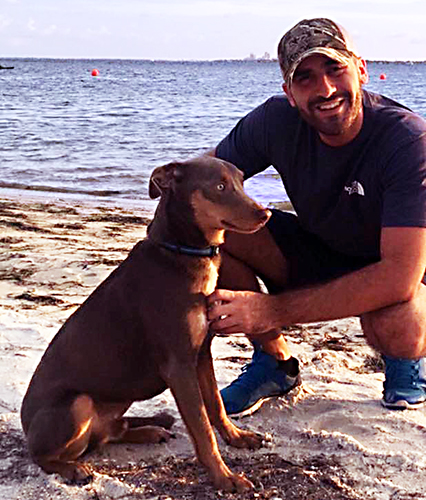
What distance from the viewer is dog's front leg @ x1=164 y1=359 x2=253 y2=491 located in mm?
3344

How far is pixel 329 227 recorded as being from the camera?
4.33 meters

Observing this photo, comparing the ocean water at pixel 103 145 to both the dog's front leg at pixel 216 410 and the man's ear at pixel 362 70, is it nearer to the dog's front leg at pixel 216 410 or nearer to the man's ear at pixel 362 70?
the man's ear at pixel 362 70

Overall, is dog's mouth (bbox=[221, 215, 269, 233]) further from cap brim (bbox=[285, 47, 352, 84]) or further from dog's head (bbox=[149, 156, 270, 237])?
cap brim (bbox=[285, 47, 352, 84])

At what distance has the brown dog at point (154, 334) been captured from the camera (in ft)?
11.1

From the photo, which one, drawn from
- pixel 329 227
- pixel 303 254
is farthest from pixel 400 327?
pixel 303 254

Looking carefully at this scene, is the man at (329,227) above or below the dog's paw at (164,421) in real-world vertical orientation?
above

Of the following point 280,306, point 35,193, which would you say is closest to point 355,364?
point 280,306

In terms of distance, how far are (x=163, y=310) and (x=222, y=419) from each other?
0.74 metres

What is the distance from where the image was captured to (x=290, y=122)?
439 centimetres

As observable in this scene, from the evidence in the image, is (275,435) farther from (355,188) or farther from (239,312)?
(355,188)

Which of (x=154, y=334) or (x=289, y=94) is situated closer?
(x=154, y=334)

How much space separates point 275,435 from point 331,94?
176 cm

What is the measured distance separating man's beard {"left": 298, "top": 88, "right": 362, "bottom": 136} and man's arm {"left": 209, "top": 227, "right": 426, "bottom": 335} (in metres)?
0.62

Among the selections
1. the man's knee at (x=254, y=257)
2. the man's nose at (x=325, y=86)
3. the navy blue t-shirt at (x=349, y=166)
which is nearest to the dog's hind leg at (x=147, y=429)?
the man's knee at (x=254, y=257)
